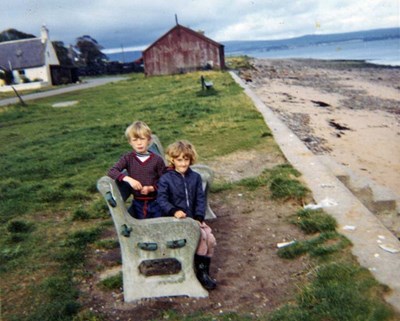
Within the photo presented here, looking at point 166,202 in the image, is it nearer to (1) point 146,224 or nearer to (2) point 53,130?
(1) point 146,224

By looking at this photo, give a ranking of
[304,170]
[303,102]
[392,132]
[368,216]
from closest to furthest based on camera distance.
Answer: [368,216], [304,170], [392,132], [303,102]

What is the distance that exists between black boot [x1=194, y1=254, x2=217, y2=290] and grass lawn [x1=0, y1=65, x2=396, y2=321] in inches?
44.6

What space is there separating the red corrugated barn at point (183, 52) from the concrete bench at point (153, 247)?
4201 centimetres

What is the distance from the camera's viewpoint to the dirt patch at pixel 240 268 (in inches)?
153

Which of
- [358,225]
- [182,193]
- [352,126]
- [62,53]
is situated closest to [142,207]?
[182,193]

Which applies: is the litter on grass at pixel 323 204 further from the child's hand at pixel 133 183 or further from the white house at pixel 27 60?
the white house at pixel 27 60

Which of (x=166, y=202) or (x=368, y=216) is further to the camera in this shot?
(x=368, y=216)

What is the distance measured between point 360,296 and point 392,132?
38.6ft

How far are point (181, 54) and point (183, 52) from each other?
0.29 m

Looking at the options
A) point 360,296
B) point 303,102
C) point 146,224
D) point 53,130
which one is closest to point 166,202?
point 146,224

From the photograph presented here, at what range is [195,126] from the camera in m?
12.3

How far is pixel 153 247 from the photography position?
3986mm

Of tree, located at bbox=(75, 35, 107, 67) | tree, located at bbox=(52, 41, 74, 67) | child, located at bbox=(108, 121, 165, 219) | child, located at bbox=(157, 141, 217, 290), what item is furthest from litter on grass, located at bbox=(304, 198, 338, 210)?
tree, located at bbox=(75, 35, 107, 67)

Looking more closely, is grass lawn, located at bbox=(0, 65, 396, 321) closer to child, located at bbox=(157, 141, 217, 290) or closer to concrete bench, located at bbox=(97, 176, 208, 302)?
concrete bench, located at bbox=(97, 176, 208, 302)
